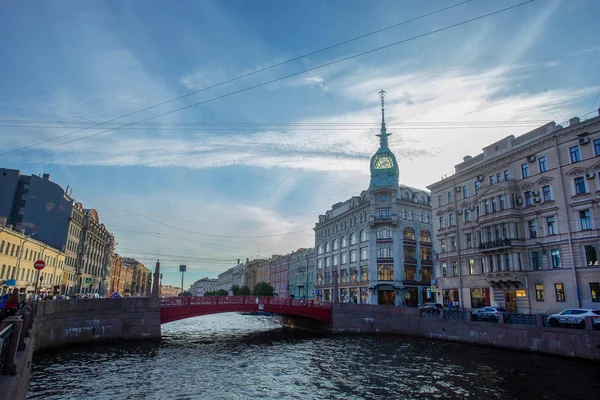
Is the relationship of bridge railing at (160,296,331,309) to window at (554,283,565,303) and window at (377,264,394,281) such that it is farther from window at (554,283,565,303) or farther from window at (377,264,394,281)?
window at (377,264,394,281)

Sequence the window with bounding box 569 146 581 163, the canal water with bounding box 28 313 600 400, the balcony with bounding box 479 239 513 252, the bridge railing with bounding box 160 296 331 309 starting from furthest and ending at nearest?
1. the balcony with bounding box 479 239 513 252
2. the bridge railing with bounding box 160 296 331 309
3. the window with bounding box 569 146 581 163
4. the canal water with bounding box 28 313 600 400

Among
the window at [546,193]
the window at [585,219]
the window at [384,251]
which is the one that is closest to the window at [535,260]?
the window at [585,219]

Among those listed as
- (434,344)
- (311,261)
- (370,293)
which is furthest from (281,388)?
(311,261)

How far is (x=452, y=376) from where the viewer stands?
21.6 m

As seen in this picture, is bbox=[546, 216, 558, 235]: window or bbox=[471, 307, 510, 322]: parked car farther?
bbox=[546, 216, 558, 235]: window

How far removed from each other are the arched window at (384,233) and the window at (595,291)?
3507 cm

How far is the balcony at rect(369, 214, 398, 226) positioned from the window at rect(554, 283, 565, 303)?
102 ft

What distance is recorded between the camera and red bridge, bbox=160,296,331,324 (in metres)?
37.2

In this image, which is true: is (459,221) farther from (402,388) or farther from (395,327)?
(402,388)

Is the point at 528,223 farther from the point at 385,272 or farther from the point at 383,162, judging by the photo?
the point at 383,162

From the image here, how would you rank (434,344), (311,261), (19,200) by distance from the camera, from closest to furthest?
(434,344), (19,200), (311,261)

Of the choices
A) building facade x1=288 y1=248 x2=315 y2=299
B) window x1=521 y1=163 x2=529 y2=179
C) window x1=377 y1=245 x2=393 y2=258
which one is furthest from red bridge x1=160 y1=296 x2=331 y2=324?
building facade x1=288 y1=248 x2=315 y2=299

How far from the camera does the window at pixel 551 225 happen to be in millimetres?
37950

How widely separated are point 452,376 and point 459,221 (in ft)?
105
